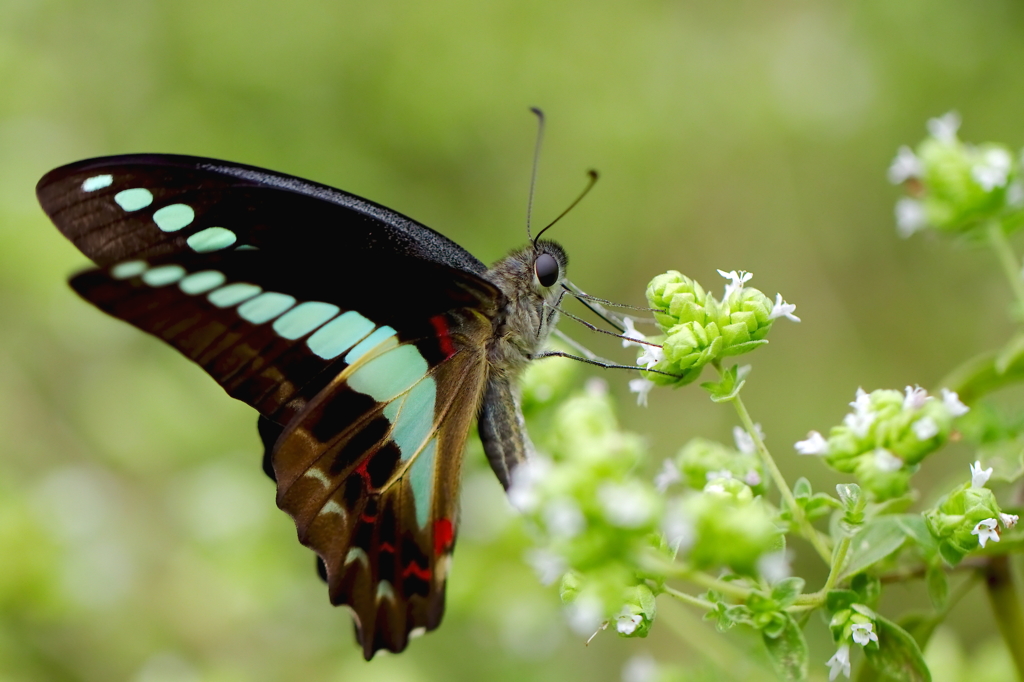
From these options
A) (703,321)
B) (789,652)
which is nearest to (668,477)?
(703,321)

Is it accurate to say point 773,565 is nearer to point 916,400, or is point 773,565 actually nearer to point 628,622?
point 628,622

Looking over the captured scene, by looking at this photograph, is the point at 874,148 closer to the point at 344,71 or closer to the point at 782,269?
the point at 782,269

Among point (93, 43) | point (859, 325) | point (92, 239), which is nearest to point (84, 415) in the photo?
point (93, 43)

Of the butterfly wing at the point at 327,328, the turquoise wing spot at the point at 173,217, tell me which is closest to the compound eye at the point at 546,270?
the butterfly wing at the point at 327,328

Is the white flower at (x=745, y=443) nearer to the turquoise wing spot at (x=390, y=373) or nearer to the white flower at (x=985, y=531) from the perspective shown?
the white flower at (x=985, y=531)

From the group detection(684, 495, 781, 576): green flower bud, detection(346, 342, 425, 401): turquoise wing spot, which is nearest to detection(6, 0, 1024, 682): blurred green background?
detection(346, 342, 425, 401): turquoise wing spot
